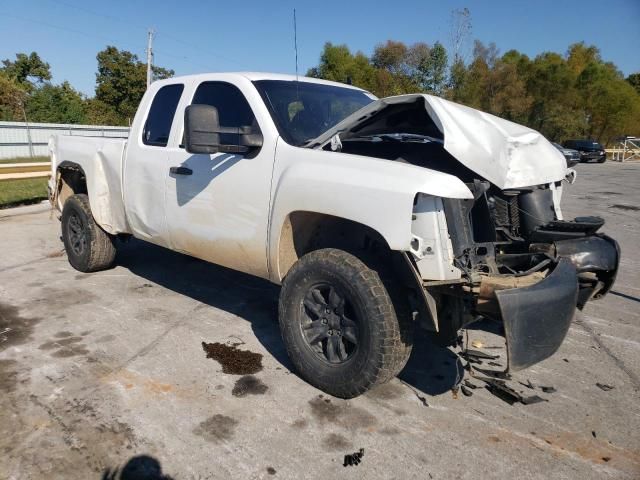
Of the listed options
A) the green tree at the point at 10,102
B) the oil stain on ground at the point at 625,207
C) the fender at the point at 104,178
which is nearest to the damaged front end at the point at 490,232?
the fender at the point at 104,178

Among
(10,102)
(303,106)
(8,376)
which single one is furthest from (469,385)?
(10,102)

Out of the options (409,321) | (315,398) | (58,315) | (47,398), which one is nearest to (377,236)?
(409,321)

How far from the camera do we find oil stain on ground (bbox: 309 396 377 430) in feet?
9.75

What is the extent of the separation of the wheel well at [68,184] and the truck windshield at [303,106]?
3.17 metres

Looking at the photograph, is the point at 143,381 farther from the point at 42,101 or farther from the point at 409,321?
the point at 42,101

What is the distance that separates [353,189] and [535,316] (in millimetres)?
1181

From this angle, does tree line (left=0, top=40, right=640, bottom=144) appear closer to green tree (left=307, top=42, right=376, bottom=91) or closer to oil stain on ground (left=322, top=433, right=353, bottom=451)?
green tree (left=307, top=42, right=376, bottom=91)

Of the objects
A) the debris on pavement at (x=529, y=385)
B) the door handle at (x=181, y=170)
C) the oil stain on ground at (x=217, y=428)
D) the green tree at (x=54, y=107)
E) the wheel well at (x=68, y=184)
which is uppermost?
the green tree at (x=54, y=107)

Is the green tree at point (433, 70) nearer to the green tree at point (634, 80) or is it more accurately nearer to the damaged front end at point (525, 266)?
the damaged front end at point (525, 266)

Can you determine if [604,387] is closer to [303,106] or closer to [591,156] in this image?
[303,106]

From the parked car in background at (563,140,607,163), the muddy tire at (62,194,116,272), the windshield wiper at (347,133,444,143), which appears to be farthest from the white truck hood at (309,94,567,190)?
the parked car in background at (563,140,607,163)

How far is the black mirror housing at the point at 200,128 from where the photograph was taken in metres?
3.31

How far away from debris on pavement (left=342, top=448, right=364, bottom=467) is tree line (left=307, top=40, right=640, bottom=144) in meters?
28.8

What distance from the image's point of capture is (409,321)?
2.98m
